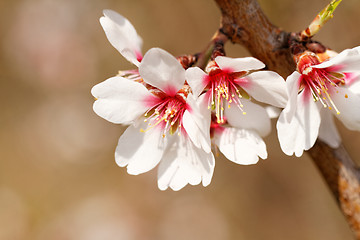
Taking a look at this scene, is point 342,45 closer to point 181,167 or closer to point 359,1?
point 359,1

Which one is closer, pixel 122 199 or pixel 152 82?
pixel 152 82

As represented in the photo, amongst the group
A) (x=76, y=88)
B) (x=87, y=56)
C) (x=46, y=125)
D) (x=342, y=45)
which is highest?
(x=342, y=45)

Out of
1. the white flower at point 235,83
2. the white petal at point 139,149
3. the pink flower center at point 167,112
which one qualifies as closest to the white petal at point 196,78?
the white flower at point 235,83

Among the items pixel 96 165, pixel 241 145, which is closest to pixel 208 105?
pixel 241 145

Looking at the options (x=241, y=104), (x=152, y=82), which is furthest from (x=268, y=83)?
(x=152, y=82)

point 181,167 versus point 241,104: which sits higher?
point 241,104

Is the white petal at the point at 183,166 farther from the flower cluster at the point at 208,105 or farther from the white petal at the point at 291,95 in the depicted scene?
the white petal at the point at 291,95

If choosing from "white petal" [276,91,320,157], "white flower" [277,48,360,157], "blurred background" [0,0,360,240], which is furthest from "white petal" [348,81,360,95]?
"blurred background" [0,0,360,240]

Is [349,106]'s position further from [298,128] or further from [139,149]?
[139,149]
